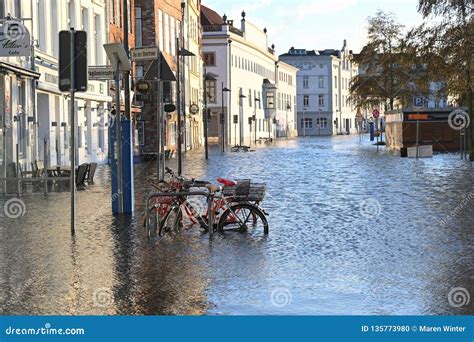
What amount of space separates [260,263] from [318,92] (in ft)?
542

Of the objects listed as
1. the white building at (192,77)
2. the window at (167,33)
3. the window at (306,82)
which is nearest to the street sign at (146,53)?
the window at (167,33)

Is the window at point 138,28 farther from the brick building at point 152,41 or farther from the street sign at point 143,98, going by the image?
the street sign at point 143,98

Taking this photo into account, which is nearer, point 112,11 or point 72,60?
point 72,60

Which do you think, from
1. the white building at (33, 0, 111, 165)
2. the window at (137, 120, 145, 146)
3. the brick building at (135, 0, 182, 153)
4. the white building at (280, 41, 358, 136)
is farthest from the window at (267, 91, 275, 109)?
the white building at (33, 0, 111, 165)

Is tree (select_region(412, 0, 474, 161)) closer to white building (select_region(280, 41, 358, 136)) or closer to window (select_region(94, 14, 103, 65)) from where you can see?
window (select_region(94, 14, 103, 65))

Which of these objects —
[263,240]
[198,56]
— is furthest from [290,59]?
[263,240]

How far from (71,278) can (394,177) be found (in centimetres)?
2008

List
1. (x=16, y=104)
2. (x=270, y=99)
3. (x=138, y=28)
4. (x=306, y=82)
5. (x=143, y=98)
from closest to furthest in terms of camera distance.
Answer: (x=16, y=104)
(x=143, y=98)
(x=138, y=28)
(x=270, y=99)
(x=306, y=82)

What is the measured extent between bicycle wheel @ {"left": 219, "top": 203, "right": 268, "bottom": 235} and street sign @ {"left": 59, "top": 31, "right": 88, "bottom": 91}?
110 inches

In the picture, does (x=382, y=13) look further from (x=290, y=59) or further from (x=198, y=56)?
(x=290, y=59)

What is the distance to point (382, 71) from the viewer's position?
74.8 meters

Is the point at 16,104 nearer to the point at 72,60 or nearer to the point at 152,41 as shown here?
the point at 72,60

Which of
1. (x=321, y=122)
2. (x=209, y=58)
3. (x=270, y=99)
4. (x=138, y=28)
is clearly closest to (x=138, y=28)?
(x=138, y=28)

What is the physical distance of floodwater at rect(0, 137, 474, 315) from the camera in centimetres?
878
